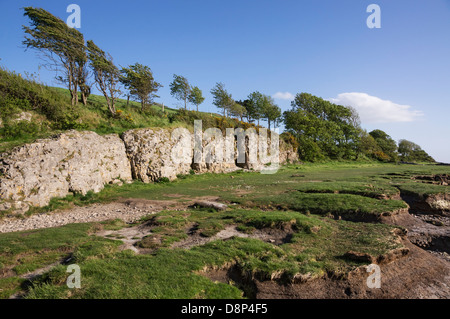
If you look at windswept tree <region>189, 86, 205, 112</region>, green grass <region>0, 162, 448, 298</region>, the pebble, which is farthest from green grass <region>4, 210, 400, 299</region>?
windswept tree <region>189, 86, 205, 112</region>

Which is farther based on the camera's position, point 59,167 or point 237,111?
point 237,111

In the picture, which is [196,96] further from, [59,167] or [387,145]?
[387,145]

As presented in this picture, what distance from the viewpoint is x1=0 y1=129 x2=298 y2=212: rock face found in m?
14.2

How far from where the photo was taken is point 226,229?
33.8ft

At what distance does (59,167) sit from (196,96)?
42954 mm

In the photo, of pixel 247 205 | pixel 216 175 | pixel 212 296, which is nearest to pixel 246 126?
pixel 216 175

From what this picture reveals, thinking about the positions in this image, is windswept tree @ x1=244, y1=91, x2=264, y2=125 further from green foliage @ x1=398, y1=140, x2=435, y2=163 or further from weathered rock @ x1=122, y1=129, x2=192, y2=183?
green foliage @ x1=398, y1=140, x2=435, y2=163

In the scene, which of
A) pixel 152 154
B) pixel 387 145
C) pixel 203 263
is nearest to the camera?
pixel 203 263

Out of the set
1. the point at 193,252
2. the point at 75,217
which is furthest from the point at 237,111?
the point at 193,252

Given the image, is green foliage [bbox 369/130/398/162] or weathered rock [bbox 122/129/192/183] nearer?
weathered rock [bbox 122/129/192/183]

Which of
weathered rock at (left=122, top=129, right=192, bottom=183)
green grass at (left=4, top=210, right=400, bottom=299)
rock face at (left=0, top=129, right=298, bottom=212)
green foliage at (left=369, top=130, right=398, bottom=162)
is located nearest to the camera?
green grass at (left=4, top=210, right=400, bottom=299)

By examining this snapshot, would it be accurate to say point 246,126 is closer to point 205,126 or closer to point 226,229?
point 205,126

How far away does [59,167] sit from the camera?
54.7 ft

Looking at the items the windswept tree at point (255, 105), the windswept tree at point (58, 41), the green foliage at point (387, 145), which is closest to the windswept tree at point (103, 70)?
the windswept tree at point (58, 41)
